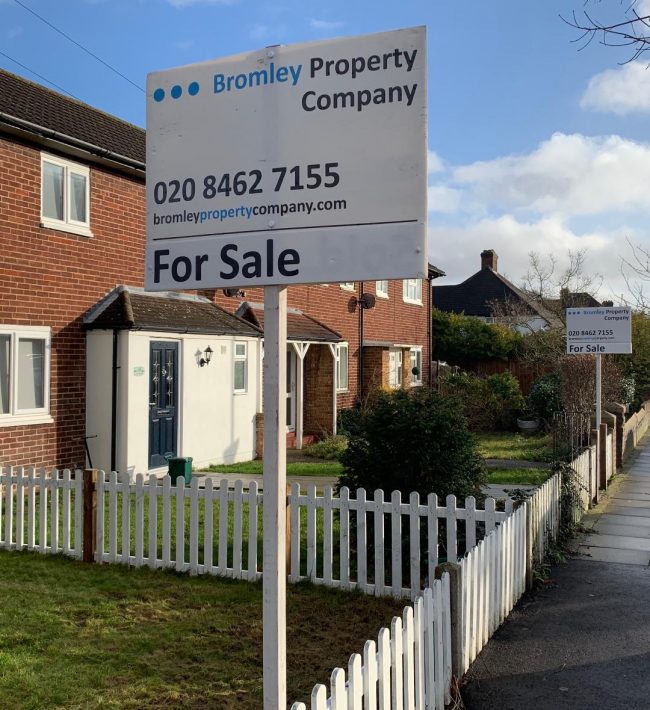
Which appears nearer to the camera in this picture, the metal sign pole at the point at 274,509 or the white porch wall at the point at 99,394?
the metal sign pole at the point at 274,509

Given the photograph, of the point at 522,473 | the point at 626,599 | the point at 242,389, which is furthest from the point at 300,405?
the point at 626,599

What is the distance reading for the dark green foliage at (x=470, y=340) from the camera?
95.0 ft

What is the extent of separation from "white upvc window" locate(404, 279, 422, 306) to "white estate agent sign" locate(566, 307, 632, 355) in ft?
35.8

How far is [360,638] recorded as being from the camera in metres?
5.35

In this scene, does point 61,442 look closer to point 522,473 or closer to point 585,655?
point 522,473

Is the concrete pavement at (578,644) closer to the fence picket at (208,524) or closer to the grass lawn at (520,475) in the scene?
the fence picket at (208,524)

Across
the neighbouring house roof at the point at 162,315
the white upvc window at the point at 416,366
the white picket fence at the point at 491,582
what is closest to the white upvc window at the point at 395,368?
the white upvc window at the point at 416,366

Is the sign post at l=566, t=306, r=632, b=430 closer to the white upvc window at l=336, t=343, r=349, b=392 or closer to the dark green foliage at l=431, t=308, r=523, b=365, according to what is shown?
the white upvc window at l=336, t=343, r=349, b=392

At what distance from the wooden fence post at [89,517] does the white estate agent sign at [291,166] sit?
442cm

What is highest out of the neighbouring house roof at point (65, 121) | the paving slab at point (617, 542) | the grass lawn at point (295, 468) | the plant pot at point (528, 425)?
the neighbouring house roof at point (65, 121)

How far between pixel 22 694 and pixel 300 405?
1303 centimetres

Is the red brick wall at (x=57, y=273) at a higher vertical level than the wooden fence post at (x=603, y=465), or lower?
higher

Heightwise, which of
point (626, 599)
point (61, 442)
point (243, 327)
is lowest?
point (626, 599)

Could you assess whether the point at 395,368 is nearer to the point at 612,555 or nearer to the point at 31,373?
the point at 31,373
